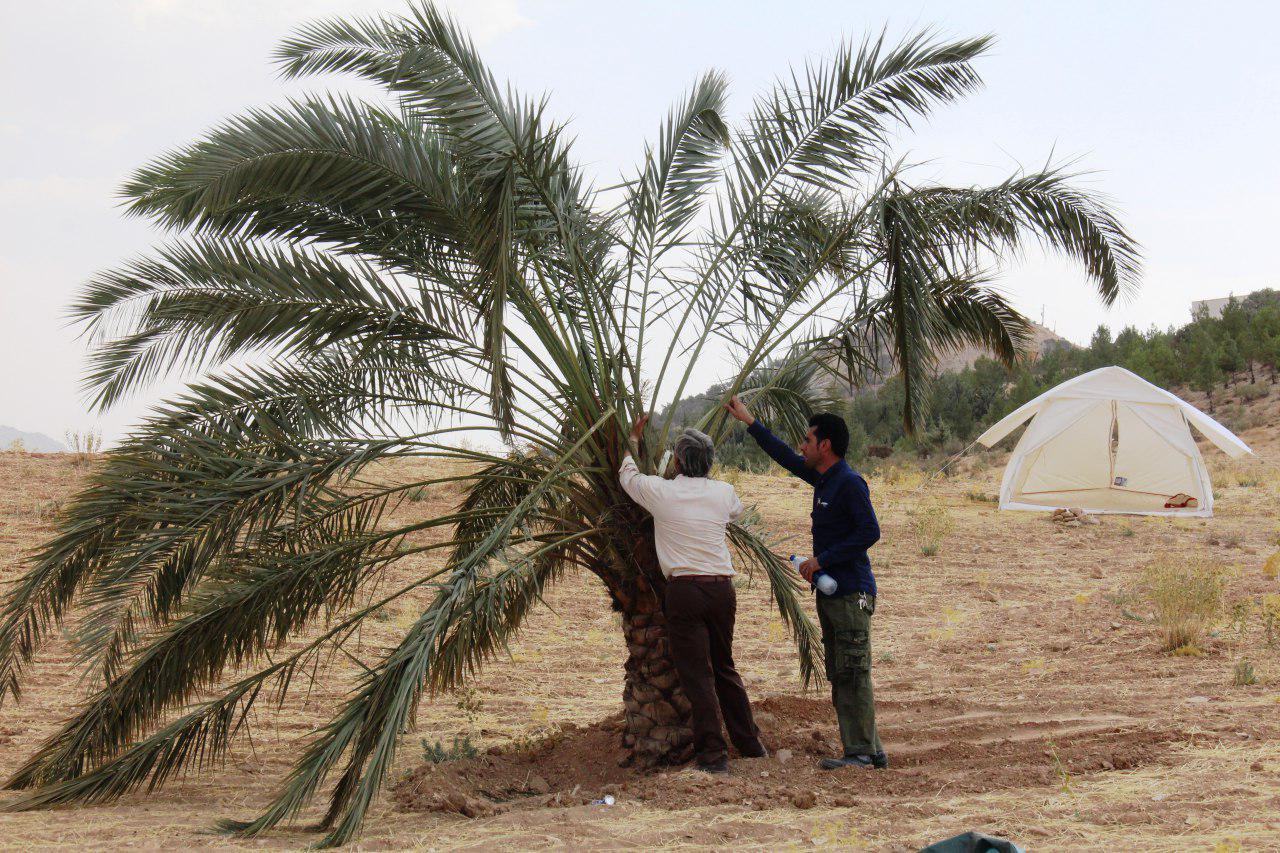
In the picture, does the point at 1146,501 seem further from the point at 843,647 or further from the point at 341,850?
the point at 341,850

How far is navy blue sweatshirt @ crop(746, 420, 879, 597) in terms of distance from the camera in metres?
5.69

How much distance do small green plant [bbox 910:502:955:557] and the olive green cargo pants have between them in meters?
9.36

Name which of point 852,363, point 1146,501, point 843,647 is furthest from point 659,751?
point 1146,501

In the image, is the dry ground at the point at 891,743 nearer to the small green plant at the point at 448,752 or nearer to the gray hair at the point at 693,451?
the small green plant at the point at 448,752

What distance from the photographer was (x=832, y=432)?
→ 5.88 meters

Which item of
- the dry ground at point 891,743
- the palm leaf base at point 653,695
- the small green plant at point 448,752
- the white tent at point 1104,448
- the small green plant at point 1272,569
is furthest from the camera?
the white tent at point 1104,448

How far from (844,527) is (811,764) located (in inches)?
55.1

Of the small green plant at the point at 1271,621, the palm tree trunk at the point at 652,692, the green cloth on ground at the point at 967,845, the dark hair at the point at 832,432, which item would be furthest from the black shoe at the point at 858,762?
the small green plant at the point at 1271,621

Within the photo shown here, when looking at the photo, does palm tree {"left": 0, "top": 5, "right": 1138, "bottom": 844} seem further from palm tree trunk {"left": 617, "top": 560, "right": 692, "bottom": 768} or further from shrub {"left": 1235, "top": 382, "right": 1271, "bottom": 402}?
shrub {"left": 1235, "top": 382, "right": 1271, "bottom": 402}

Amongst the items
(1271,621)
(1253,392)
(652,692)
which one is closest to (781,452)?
(652,692)

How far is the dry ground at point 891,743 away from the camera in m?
4.57

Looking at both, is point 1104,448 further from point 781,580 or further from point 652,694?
point 652,694

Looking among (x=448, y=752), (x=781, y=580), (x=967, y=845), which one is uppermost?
(x=781, y=580)

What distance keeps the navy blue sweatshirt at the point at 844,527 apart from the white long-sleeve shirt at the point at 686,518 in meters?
0.49
